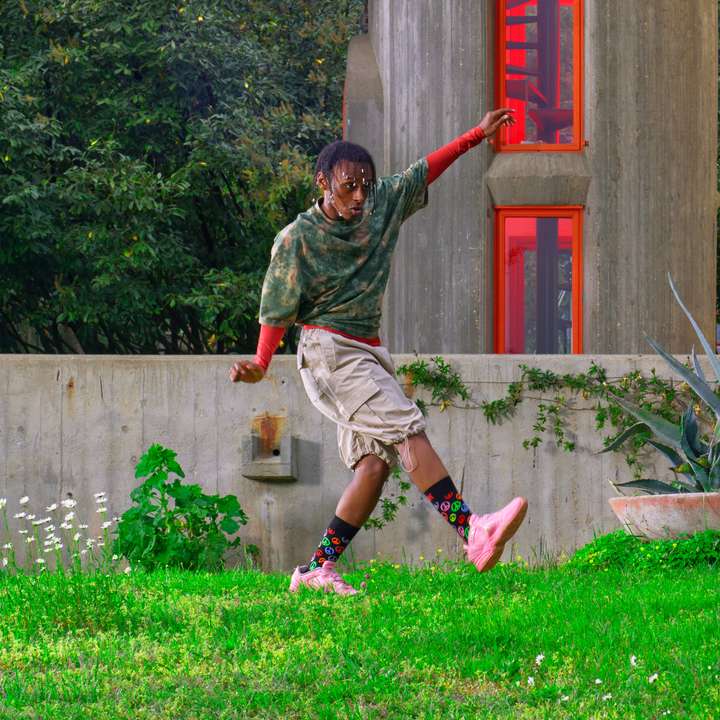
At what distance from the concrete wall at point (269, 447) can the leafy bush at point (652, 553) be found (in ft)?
3.75

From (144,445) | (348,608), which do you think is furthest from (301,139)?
(348,608)

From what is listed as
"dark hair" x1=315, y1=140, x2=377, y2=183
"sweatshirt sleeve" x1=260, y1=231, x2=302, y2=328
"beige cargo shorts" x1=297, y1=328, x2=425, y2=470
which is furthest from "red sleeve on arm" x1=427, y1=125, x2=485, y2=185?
"beige cargo shorts" x1=297, y1=328, x2=425, y2=470

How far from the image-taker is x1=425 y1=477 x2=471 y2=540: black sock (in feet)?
20.1

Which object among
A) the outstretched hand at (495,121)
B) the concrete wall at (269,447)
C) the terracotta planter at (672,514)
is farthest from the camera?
the concrete wall at (269,447)

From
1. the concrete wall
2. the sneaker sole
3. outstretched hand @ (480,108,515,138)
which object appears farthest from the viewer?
the concrete wall

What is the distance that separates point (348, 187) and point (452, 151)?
0.59 meters

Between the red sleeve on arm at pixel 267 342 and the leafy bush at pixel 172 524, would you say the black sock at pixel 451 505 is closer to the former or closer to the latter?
the red sleeve on arm at pixel 267 342

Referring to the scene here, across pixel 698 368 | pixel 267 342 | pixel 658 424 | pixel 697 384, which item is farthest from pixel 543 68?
pixel 267 342

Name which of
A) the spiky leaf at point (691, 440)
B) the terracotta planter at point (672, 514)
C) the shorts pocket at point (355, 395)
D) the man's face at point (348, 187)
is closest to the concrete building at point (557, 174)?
the spiky leaf at point (691, 440)

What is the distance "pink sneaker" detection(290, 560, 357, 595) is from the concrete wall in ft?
7.81

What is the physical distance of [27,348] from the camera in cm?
2005

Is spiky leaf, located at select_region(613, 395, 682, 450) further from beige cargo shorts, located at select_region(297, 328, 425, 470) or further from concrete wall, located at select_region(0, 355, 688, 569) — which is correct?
beige cargo shorts, located at select_region(297, 328, 425, 470)

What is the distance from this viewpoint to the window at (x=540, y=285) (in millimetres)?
13922

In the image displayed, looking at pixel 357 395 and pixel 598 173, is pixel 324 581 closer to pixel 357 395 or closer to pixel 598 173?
pixel 357 395
